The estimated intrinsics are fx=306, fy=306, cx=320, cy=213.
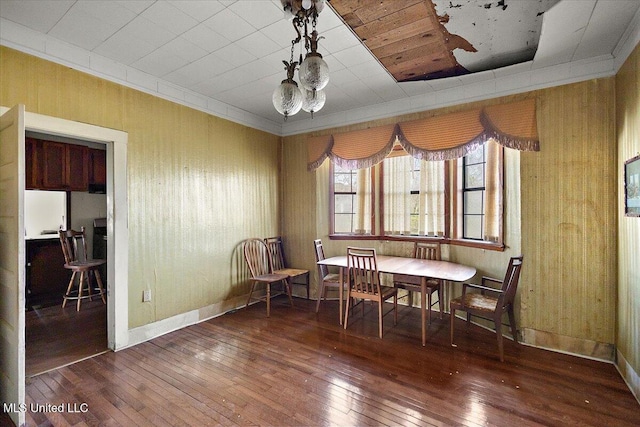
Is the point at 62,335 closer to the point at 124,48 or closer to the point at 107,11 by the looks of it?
the point at 124,48

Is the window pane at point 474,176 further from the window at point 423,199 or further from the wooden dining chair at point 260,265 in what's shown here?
the wooden dining chair at point 260,265

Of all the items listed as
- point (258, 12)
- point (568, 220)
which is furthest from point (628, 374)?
point (258, 12)

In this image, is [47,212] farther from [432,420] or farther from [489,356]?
[489,356]

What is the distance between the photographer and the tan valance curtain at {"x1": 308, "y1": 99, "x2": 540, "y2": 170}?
10.4ft

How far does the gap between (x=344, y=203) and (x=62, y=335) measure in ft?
12.6

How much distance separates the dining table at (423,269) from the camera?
310 cm

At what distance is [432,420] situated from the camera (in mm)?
1996

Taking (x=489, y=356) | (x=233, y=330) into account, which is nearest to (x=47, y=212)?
(x=233, y=330)

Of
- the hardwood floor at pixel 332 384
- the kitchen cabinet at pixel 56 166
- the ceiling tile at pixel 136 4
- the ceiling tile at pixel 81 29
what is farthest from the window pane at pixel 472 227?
the kitchen cabinet at pixel 56 166

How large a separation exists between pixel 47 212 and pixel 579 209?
7.31 metres

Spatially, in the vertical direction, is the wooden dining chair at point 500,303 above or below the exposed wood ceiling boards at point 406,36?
below

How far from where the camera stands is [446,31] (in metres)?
2.54

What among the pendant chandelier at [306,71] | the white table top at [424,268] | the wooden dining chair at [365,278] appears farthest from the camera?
the wooden dining chair at [365,278]

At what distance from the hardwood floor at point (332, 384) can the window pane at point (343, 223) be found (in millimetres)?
1803
